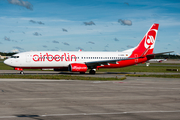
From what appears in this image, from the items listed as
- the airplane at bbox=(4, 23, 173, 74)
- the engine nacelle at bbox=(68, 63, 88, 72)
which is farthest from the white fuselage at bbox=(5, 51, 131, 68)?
the engine nacelle at bbox=(68, 63, 88, 72)

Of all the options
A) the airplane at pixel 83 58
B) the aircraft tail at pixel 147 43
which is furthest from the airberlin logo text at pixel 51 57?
the aircraft tail at pixel 147 43

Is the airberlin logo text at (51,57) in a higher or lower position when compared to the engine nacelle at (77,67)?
higher

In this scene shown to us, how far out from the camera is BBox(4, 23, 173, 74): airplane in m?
40.8

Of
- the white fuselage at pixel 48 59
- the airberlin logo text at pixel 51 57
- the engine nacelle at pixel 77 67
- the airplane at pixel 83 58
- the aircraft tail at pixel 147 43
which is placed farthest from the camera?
the aircraft tail at pixel 147 43

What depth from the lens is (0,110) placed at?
37.1 feet

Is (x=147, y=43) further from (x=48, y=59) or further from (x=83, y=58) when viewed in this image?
(x=48, y=59)

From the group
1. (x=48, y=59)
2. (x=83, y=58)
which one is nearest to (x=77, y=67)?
(x=83, y=58)

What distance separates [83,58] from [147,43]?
567 inches

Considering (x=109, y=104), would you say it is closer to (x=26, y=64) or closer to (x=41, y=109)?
(x=41, y=109)

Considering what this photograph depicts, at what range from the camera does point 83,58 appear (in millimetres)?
43938

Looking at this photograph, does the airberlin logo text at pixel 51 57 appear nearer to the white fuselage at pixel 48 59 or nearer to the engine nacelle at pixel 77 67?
the white fuselage at pixel 48 59

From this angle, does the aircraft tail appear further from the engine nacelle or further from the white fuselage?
the engine nacelle

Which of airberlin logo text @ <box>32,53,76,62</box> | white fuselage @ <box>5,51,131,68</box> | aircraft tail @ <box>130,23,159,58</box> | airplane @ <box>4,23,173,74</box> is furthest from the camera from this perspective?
aircraft tail @ <box>130,23,159,58</box>

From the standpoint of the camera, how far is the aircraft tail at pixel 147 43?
4671cm
